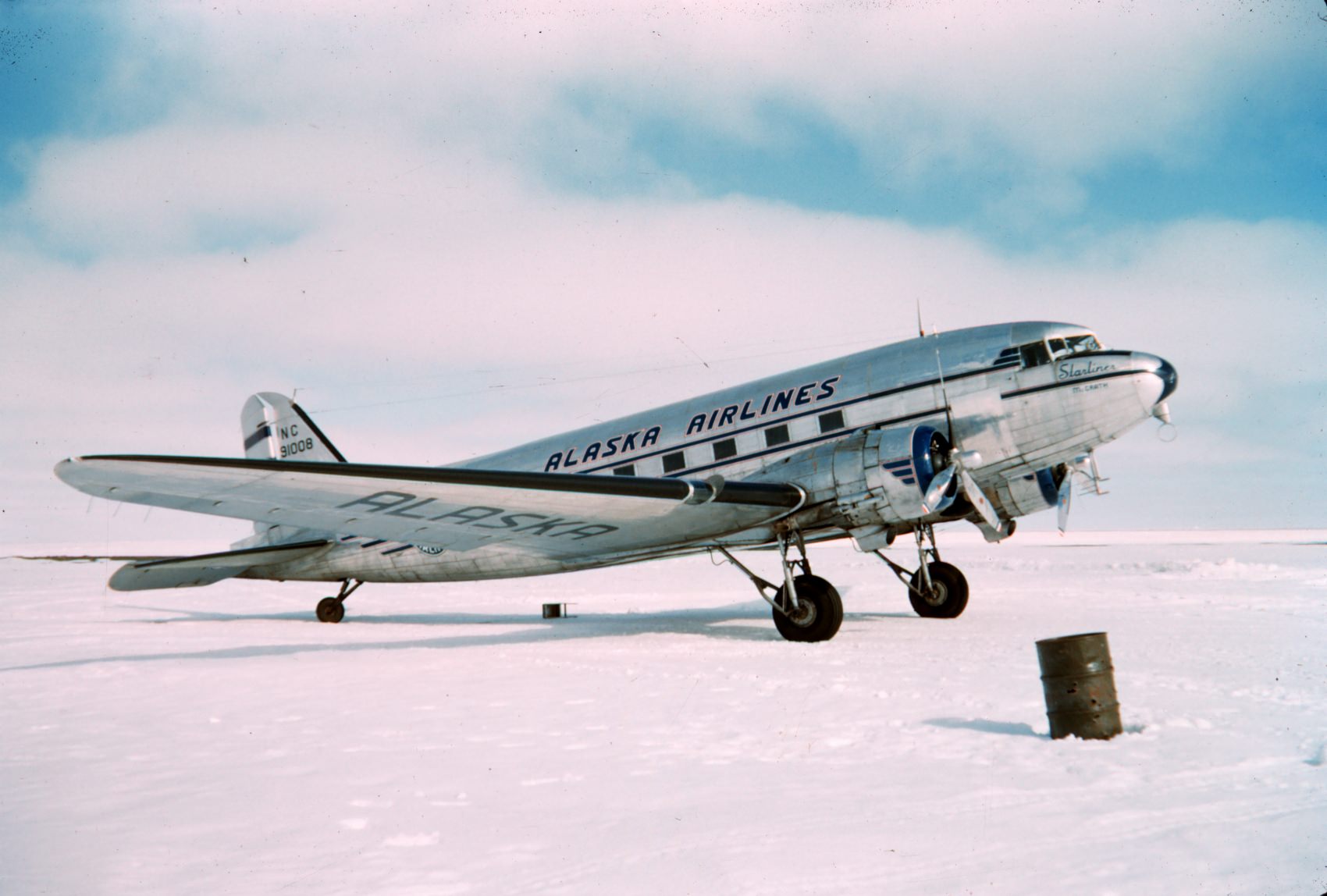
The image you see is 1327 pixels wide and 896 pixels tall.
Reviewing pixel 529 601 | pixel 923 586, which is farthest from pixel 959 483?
pixel 529 601

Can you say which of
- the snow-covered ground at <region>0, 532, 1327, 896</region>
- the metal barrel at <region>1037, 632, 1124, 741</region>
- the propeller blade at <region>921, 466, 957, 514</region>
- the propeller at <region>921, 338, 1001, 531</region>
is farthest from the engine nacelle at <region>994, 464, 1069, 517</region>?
the metal barrel at <region>1037, 632, 1124, 741</region>

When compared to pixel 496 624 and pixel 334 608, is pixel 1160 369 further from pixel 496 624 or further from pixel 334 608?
pixel 334 608

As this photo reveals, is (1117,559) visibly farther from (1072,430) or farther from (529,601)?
(1072,430)

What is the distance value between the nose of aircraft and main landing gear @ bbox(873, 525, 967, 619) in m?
3.83

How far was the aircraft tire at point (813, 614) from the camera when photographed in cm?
1049

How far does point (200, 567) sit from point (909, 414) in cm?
1331

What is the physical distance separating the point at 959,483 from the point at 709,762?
6.75 m

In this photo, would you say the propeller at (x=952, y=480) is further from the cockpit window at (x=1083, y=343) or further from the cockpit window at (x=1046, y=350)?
the cockpit window at (x=1083, y=343)

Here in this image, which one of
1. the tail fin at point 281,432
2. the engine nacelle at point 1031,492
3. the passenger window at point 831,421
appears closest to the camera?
the passenger window at point 831,421

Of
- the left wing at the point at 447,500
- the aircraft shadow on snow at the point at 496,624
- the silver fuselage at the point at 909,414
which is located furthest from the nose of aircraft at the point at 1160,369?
the aircraft shadow on snow at the point at 496,624

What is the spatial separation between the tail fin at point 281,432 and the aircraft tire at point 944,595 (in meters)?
11.9

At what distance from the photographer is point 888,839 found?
11.4 ft

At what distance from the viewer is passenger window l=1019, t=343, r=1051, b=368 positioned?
1107 cm

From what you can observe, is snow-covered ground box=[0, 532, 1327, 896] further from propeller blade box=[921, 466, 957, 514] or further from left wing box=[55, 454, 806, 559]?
propeller blade box=[921, 466, 957, 514]
